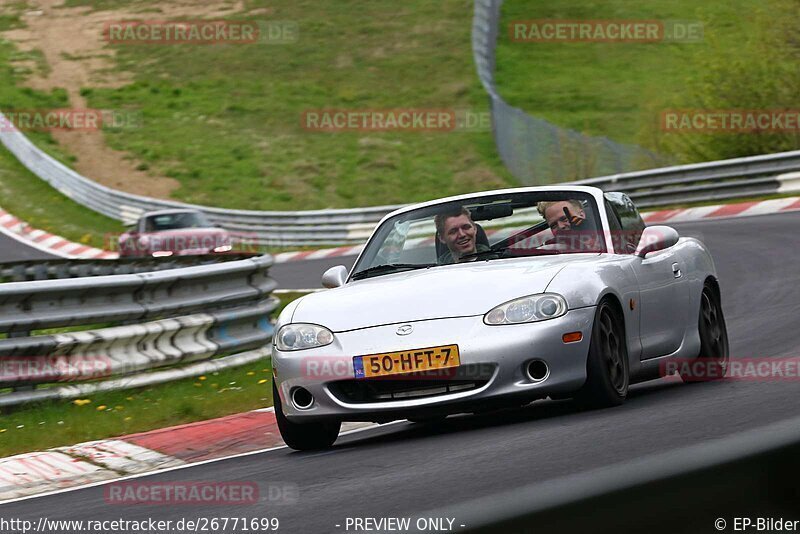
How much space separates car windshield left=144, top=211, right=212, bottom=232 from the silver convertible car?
17.8 metres

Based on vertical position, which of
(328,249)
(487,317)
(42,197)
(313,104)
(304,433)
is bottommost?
(328,249)

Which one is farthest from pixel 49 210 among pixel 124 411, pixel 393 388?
pixel 393 388

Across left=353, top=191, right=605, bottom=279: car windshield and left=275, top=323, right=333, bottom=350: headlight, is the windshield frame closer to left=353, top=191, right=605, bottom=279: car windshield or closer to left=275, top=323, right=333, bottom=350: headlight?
left=353, top=191, right=605, bottom=279: car windshield

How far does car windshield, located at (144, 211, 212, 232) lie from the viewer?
85.1 ft

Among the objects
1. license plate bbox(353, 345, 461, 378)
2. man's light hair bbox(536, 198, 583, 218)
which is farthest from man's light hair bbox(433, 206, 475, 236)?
license plate bbox(353, 345, 461, 378)

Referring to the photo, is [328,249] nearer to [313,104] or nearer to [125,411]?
[125,411]

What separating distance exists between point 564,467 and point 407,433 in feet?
7.60

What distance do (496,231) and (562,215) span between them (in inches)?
15.2

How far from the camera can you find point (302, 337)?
7395 mm

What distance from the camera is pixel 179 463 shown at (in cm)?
759

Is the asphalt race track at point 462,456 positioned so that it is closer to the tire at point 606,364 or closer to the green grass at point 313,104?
the tire at point 606,364

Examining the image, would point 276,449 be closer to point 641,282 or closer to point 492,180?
point 641,282

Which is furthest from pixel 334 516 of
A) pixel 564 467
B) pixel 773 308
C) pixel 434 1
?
pixel 434 1

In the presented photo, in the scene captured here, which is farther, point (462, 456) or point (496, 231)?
point (496, 231)
